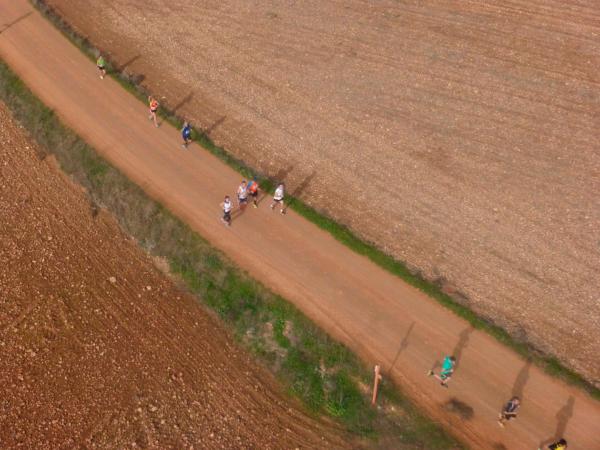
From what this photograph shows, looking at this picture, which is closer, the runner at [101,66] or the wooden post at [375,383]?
the wooden post at [375,383]

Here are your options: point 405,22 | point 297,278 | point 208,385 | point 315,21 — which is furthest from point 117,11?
point 208,385

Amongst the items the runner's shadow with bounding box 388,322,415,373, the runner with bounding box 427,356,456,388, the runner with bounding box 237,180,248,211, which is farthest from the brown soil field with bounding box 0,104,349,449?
the runner with bounding box 237,180,248,211

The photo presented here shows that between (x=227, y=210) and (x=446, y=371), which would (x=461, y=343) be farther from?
(x=227, y=210)

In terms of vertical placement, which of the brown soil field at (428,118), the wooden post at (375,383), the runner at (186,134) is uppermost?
the brown soil field at (428,118)

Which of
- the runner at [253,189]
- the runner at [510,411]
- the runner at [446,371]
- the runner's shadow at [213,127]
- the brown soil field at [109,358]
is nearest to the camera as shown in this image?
the runner at [510,411]

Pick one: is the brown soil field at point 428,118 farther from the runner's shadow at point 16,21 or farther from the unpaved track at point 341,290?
the runner's shadow at point 16,21

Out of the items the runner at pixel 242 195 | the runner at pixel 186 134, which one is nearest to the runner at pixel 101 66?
the runner at pixel 186 134

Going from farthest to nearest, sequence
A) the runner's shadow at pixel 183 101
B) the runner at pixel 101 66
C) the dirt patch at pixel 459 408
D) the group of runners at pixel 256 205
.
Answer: the runner at pixel 101 66 → the runner's shadow at pixel 183 101 → the dirt patch at pixel 459 408 → the group of runners at pixel 256 205
